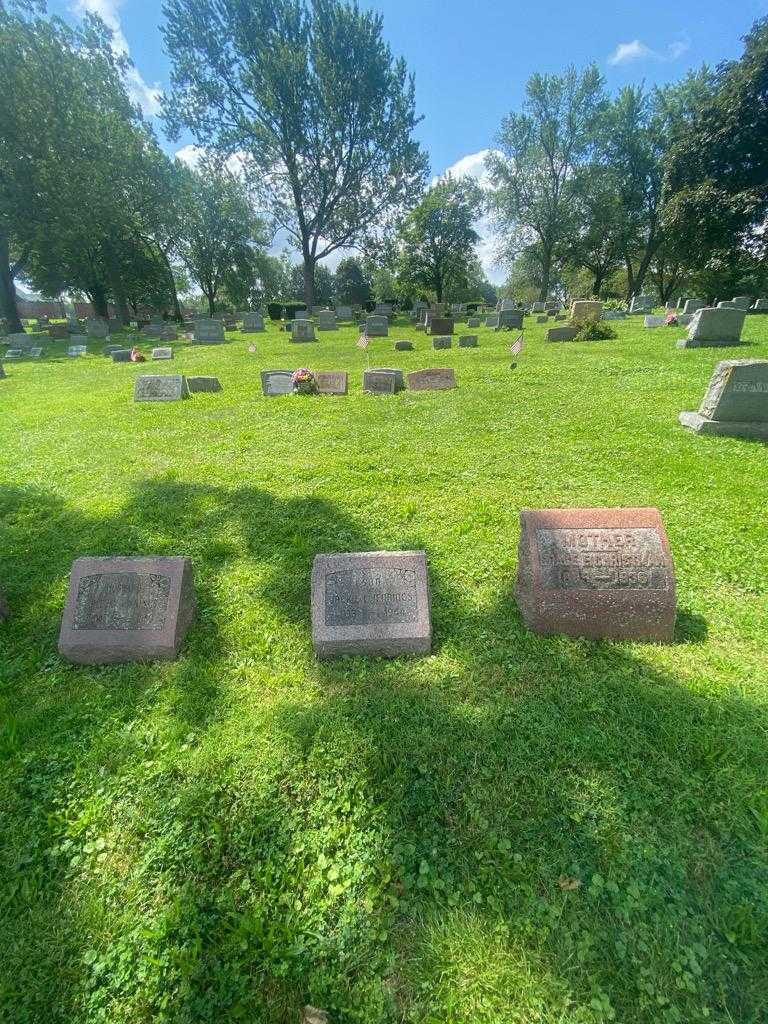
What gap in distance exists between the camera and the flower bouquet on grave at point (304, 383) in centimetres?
966

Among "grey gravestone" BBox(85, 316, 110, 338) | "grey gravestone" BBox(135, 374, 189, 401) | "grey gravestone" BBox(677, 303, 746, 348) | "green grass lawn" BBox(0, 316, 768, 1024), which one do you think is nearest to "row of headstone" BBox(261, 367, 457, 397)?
"grey gravestone" BBox(135, 374, 189, 401)

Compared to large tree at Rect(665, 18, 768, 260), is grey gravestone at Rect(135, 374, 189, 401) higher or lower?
lower

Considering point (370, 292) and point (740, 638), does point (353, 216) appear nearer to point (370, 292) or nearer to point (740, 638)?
point (370, 292)

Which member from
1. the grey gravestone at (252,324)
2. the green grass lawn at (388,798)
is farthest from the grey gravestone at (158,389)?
the grey gravestone at (252,324)

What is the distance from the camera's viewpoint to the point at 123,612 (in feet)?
10.1

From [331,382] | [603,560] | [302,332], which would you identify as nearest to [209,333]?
[302,332]

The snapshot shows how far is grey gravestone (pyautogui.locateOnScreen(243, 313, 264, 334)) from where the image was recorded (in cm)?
2497

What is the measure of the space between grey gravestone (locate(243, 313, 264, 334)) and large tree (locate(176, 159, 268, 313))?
51.7 feet

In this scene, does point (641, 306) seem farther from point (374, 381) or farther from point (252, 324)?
point (374, 381)

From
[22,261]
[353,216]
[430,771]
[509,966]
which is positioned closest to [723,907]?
[509,966]

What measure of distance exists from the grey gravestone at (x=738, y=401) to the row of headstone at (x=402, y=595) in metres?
4.37

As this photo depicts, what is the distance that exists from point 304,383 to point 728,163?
3026 centimetres

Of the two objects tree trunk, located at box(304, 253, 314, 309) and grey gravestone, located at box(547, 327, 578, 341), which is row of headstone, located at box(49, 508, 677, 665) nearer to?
grey gravestone, located at box(547, 327, 578, 341)

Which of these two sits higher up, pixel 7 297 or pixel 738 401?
pixel 7 297
